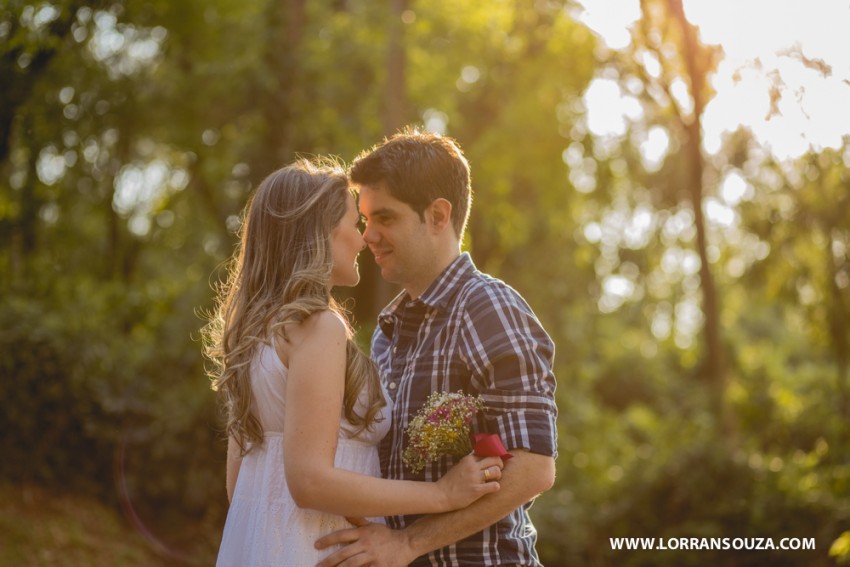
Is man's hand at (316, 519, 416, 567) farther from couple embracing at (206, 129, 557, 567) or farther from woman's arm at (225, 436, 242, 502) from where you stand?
woman's arm at (225, 436, 242, 502)

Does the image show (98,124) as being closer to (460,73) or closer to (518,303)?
(460,73)

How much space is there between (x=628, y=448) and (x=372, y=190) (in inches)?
510

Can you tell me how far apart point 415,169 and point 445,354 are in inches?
27.1

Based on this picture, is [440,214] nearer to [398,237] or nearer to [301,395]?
[398,237]

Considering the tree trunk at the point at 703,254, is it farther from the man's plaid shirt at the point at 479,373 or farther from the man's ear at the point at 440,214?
the man's plaid shirt at the point at 479,373

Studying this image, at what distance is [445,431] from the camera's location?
289 cm

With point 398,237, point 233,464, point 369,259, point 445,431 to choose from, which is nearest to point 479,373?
point 445,431

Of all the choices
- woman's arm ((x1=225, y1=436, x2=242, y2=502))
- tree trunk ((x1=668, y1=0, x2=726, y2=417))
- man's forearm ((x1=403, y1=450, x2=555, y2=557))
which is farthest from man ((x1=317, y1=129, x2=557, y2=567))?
tree trunk ((x1=668, y1=0, x2=726, y2=417))

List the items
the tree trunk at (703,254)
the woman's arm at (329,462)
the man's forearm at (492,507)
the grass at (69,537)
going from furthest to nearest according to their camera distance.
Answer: the tree trunk at (703,254) < the grass at (69,537) < the man's forearm at (492,507) < the woman's arm at (329,462)

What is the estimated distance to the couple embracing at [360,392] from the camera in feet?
9.44

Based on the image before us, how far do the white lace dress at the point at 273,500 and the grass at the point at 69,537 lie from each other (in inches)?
262

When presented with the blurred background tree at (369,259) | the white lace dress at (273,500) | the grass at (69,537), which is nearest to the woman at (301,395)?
the white lace dress at (273,500)

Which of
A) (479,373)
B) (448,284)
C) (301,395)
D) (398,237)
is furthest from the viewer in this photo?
(398,237)

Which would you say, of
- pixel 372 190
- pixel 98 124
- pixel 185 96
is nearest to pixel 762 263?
pixel 185 96
